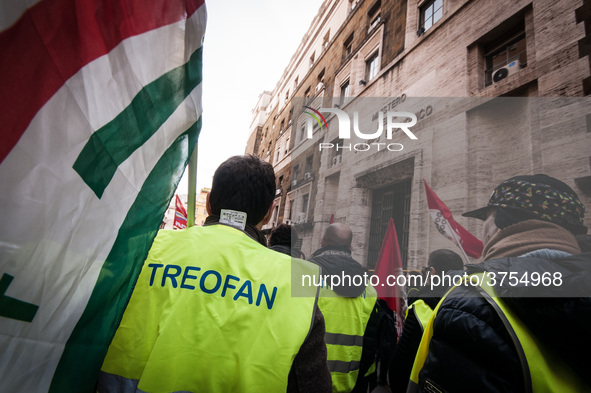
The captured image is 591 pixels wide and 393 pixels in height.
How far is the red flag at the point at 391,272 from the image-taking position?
389 centimetres

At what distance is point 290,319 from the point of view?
0.96m

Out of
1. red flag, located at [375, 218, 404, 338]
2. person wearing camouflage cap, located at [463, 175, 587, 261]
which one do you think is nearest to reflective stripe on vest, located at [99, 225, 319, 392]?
person wearing camouflage cap, located at [463, 175, 587, 261]

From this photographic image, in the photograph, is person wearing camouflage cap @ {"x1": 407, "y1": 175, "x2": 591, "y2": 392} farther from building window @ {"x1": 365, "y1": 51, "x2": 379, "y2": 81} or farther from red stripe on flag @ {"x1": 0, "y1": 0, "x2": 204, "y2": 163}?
building window @ {"x1": 365, "y1": 51, "x2": 379, "y2": 81}

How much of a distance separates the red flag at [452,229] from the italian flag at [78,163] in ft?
15.2

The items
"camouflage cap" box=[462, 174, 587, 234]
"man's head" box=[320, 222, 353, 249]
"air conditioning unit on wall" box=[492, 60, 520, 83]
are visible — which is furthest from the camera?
"air conditioning unit on wall" box=[492, 60, 520, 83]

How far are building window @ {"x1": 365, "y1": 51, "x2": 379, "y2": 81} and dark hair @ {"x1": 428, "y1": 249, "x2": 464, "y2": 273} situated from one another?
878 cm

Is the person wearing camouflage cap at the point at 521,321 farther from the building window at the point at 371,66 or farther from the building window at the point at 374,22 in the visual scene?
the building window at the point at 374,22

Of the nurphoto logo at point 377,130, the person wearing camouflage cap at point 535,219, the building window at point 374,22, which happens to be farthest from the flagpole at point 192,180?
the building window at point 374,22

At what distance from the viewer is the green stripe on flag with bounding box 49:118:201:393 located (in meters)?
0.65

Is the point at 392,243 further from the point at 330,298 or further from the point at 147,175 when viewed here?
the point at 147,175

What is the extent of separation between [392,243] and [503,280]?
3508 millimetres

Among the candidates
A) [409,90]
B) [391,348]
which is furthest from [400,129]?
[391,348]

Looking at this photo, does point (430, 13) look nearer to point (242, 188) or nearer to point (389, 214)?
point (389, 214)

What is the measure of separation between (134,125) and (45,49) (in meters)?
0.25
